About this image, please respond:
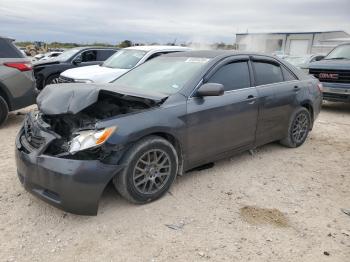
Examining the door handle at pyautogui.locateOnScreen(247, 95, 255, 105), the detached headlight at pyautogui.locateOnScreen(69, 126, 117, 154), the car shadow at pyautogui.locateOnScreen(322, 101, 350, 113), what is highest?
the door handle at pyautogui.locateOnScreen(247, 95, 255, 105)

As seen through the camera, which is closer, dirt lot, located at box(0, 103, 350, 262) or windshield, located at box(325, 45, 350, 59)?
dirt lot, located at box(0, 103, 350, 262)

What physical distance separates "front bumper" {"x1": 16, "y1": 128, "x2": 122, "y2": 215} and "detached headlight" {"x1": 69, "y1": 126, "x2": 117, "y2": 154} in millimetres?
140

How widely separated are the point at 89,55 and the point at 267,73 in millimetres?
8111

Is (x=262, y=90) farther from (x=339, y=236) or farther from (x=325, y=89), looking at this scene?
(x=325, y=89)

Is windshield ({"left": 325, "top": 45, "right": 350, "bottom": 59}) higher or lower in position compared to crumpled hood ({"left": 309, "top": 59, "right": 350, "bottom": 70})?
higher

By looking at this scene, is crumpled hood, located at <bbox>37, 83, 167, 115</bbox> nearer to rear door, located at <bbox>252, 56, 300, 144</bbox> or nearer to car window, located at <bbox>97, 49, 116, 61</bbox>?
rear door, located at <bbox>252, 56, 300, 144</bbox>

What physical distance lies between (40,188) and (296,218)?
2.55 meters

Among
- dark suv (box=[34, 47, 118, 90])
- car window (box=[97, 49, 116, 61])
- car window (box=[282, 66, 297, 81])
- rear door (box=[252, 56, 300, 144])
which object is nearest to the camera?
rear door (box=[252, 56, 300, 144])

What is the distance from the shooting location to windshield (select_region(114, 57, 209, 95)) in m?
4.25

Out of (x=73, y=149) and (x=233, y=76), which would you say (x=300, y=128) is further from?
(x=73, y=149)

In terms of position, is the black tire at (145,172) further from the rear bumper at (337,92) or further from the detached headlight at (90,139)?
the rear bumper at (337,92)

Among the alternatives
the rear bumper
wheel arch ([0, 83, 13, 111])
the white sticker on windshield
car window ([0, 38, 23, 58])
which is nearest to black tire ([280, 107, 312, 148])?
the white sticker on windshield

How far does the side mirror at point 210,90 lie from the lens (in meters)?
4.00

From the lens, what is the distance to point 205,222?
345cm
